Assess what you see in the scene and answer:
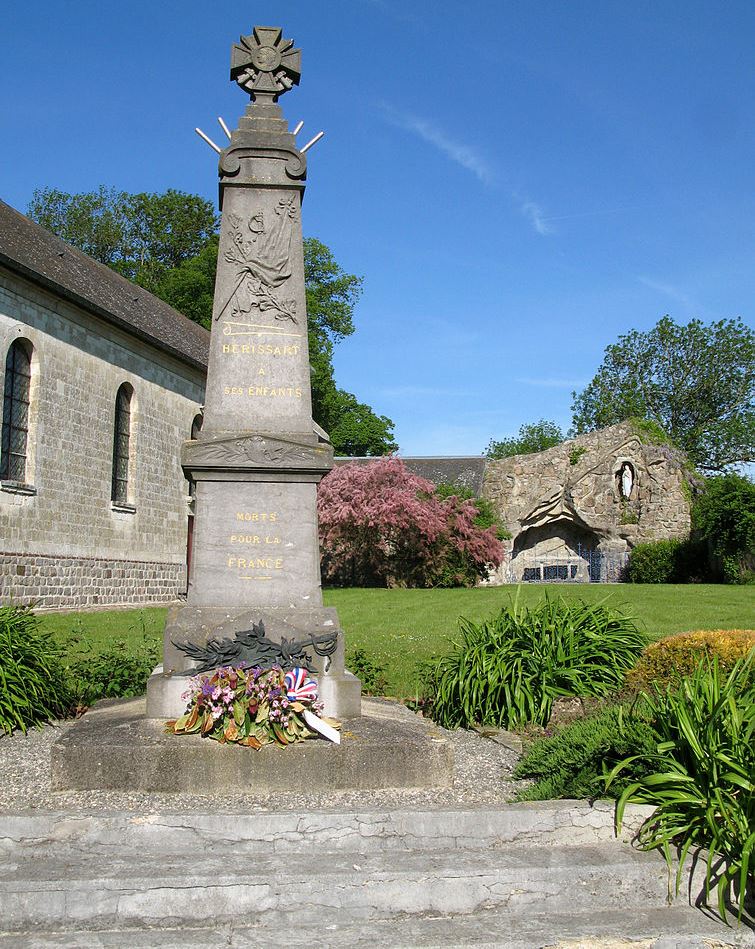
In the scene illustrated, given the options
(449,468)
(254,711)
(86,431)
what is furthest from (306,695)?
(449,468)

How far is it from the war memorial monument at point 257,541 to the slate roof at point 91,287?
38.4 feet

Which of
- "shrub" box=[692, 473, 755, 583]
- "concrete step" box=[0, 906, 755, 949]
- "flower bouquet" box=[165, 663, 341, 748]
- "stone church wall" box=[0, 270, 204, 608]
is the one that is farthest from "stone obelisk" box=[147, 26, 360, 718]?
"shrub" box=[692, 473, 755, 583]

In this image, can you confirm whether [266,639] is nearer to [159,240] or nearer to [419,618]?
[419,618]

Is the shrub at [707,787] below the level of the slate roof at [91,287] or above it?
below

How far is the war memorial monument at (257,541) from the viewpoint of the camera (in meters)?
5.28

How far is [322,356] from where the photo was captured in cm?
3828

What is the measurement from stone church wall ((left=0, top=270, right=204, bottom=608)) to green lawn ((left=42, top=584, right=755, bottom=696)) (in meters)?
3.15

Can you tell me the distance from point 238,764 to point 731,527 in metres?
23.9

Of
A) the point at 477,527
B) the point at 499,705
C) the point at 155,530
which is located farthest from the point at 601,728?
the point at 477,527

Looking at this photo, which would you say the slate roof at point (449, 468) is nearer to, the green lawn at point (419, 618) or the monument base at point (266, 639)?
the green lawn at point (419, 618)

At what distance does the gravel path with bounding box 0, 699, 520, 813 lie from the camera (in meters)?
4.94

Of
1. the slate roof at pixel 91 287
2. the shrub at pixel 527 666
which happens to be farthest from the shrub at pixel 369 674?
the slate roof at pixel 91 287

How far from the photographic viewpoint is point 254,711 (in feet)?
18.0

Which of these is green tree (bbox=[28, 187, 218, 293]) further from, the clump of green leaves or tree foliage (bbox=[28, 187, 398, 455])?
the clump of green leaves
